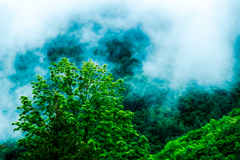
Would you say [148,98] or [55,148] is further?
[148,98]

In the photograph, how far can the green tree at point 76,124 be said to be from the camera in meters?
11.6

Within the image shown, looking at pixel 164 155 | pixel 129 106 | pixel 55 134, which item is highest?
pixel 129 106

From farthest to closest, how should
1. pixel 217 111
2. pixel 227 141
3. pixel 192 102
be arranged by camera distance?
1. pixel 192 102
2. pixel 217 111
3. pixel 227 141

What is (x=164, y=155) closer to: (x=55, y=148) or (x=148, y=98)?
(x=55, y=148)

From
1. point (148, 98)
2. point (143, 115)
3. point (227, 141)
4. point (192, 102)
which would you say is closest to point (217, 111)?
point (192, 102)

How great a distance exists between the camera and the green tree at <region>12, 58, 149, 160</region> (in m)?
11.6

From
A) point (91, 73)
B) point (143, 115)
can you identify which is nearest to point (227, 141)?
point (91, 73)

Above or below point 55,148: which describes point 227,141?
above

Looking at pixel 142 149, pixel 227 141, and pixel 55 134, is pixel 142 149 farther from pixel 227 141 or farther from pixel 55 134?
pixel 227 141

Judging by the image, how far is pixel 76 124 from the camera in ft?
47.5

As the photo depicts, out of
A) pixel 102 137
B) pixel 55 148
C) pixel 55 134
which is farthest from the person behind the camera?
pixel 102 137

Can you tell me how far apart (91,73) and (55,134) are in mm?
6924

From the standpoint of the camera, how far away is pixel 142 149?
14891 mm

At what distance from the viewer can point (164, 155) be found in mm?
49781
